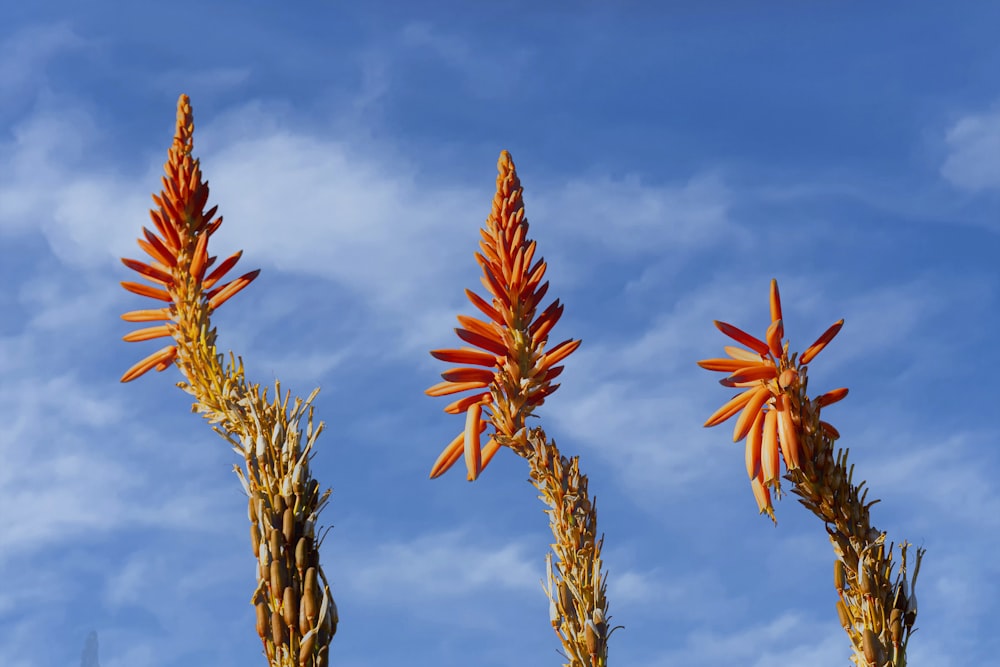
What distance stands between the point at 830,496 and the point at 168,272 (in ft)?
15.1

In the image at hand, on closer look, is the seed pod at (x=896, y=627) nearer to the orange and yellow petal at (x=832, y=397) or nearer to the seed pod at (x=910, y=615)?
the seed pod at (x=910, y=615)

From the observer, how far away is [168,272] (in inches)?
300

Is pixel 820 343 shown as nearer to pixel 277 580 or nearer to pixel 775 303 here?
pixel 775 303

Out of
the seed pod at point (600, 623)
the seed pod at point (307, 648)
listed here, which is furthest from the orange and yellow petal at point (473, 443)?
the seed pod at point (307, 648)

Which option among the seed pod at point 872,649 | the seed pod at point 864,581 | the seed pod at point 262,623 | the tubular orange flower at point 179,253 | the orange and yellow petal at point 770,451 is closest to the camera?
the seed pod at point 262,623

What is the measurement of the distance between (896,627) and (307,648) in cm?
324

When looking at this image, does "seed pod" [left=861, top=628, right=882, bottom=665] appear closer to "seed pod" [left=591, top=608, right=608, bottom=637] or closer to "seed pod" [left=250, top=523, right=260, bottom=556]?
"seed pod" [left=591, top=608, right=608, bottom=637]

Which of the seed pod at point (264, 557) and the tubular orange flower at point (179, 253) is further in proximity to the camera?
the tubular orange flower at point (179, 253)

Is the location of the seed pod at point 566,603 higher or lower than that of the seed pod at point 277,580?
lower

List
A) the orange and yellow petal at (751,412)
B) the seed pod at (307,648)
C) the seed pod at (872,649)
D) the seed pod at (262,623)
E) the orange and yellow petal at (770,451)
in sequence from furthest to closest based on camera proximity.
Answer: the orange and yellow petal at (751,412), the orange and yellow petal at (770,451), the seed pod at (872,649), the seed pod at (262,623), the seed pod at (307,648)

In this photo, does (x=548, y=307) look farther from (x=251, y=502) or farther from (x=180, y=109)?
(x=180, y=109)

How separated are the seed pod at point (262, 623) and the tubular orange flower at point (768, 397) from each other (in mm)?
2877

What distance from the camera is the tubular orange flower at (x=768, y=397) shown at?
248 inches

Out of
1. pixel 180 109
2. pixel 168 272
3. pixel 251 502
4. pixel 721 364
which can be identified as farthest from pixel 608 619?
pixel 180 109
